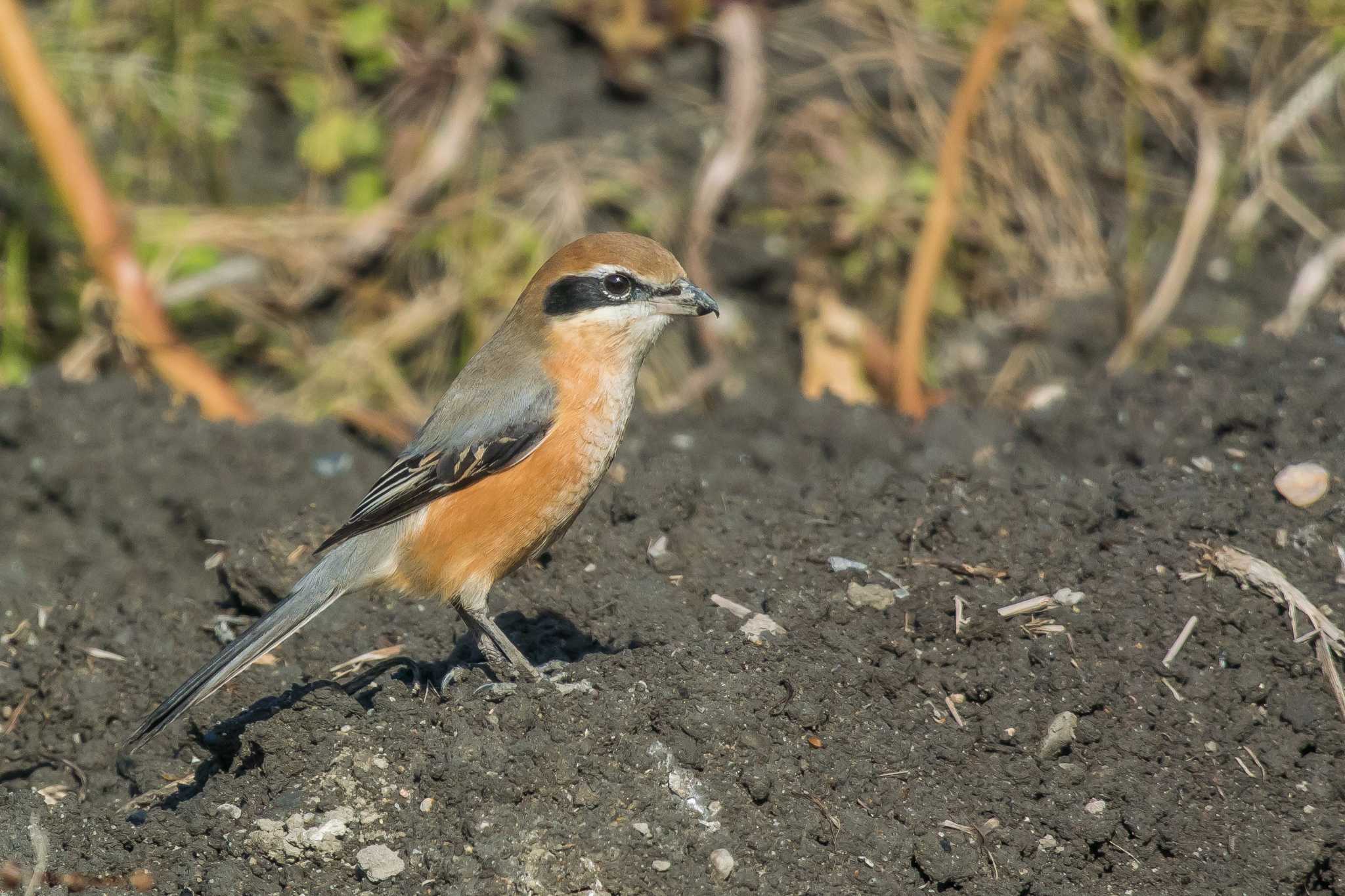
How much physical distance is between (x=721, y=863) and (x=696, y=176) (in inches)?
200

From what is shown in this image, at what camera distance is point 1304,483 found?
4598mm

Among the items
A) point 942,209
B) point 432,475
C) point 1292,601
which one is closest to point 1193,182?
point 942,209

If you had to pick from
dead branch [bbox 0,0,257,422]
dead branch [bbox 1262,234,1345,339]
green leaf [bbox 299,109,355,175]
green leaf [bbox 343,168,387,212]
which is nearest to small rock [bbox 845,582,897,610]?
dead branch [bbox 1262,234,1345,339]

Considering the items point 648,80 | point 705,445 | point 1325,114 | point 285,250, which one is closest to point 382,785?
point 705,445

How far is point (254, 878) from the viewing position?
11.6 feet

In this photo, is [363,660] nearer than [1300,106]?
Yes

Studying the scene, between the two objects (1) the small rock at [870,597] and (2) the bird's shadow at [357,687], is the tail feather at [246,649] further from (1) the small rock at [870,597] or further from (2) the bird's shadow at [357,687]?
(1) the small rock at [870,597]

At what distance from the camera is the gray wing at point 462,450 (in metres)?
4.47

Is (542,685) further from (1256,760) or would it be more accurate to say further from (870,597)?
(1256,760)

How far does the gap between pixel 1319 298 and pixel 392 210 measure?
15.9ft

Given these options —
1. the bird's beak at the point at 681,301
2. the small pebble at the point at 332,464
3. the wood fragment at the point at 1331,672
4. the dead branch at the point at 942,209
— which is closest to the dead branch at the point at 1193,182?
the dead branch at the point at 942,209

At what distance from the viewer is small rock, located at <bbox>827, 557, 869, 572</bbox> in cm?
444

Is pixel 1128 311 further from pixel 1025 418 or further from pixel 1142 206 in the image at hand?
pixel 1025 418

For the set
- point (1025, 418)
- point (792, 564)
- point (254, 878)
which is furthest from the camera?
point (1025, 418)
